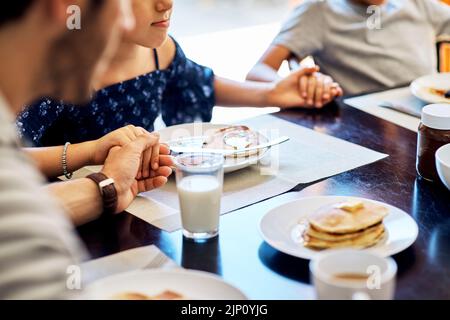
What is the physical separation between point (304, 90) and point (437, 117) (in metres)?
0.57

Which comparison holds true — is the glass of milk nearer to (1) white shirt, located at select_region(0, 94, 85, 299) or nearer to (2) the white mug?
(2) the white mug

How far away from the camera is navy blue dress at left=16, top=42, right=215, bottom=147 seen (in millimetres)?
1727

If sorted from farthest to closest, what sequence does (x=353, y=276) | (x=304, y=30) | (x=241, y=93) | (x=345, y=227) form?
(x=304, y=30)
(x=241, y=93)
(x=345, y=227)
(x=353, y=276)

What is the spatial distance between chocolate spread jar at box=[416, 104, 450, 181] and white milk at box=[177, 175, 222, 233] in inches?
17.2

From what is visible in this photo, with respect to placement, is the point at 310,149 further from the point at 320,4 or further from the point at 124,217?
the point at 320,4

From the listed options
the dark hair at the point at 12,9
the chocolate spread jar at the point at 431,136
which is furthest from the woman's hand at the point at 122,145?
the dark hair at the point at 12,9

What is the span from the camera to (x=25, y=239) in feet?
2.20

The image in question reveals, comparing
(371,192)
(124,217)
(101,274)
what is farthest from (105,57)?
(371,192)

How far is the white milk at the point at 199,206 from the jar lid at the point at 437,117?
17.5 inches

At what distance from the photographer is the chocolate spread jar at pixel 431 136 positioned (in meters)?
1.39

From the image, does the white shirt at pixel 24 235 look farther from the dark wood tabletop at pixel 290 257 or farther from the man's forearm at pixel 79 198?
the man's forearm at pixel 79 198

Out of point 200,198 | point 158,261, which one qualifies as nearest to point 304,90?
point 200,198

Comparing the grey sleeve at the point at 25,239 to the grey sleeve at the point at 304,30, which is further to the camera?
the grey sleeve at the point at 304,30

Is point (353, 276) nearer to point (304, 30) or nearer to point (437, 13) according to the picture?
point (304, 30)
